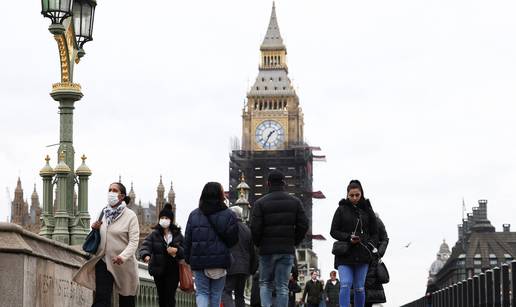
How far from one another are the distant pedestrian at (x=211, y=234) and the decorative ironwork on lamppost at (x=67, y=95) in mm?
6415

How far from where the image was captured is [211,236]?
15.4 meters

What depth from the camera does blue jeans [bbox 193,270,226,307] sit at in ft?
51.4

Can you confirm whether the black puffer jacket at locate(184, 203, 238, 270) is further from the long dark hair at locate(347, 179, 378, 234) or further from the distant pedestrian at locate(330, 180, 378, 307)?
the long dark hair at locate(347, 179, 378, 234)

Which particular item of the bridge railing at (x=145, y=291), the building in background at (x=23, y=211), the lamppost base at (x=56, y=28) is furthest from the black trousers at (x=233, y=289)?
the building in background at (x=23, y=211)

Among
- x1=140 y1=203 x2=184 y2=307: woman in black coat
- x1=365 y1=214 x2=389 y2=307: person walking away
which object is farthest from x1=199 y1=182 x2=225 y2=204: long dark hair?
x1=365 y1=214 x2=389 y2=307: person walking away

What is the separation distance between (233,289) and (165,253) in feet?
6.43

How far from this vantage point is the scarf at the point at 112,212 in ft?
47.8

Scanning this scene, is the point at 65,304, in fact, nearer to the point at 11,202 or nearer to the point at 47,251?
the point at 47,251

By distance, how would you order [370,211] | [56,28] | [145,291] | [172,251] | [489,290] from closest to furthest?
[172,251], [370,211], [56,28], [145,291], [489,290]

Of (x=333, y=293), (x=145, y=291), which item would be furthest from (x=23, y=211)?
(x=145, y=291)

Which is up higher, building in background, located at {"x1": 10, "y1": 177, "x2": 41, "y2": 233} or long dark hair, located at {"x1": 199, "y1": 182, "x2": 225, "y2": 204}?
building in background, located at {"x1": 10, "y1": 177, "x2": 41, "y2": 233}

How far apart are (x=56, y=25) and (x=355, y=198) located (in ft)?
21.5

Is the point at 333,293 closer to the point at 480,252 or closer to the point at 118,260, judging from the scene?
the point at 118,260

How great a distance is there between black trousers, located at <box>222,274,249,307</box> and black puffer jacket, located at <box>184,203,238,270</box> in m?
2.26
